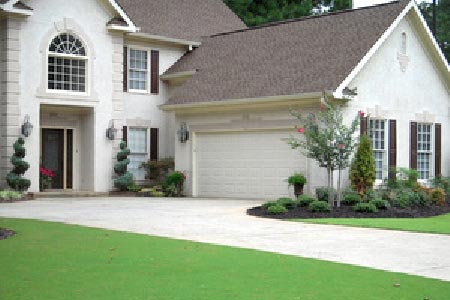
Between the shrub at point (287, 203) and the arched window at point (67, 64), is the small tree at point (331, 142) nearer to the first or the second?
the shrub at point (287, 203)

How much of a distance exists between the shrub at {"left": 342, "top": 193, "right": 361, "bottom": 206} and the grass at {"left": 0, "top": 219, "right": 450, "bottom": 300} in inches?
319

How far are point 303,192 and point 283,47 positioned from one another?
5959 mm

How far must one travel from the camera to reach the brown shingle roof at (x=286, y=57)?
21375 millimetres

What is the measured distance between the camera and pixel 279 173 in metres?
22.0

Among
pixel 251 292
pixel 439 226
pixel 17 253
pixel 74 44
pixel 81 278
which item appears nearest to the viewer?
pixel 251 292

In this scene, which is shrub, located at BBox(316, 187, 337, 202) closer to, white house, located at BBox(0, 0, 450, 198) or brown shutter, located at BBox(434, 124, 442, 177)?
white house, located at BBox(0, 0, 450, 198)

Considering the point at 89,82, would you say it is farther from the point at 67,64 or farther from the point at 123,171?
the point at 123,171

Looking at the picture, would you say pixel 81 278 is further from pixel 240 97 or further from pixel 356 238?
pixel 240 97

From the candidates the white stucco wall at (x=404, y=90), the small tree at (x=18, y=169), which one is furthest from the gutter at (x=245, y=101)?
the small tree at (x=18, y=169)

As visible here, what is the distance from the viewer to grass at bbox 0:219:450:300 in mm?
7504

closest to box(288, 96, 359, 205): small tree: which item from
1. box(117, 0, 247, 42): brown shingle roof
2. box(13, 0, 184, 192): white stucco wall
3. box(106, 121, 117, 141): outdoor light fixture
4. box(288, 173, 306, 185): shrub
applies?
box(288, 173, 306, 185): shrub

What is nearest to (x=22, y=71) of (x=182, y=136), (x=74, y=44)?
(x=74, y=44)

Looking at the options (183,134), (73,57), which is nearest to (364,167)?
(183,134)

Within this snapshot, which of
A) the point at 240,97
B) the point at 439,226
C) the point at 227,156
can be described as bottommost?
the point at 439,226
